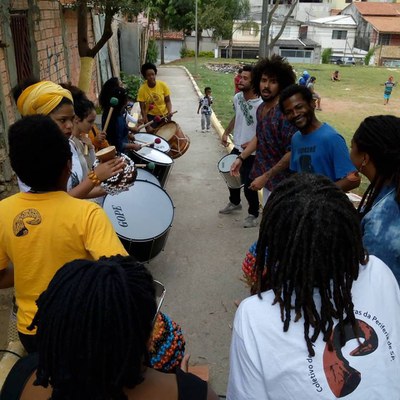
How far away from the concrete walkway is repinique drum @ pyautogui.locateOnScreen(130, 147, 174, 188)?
79 centimetres

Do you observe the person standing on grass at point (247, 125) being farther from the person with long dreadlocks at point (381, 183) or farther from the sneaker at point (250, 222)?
the person with long dreadlocks at point (381, 183)

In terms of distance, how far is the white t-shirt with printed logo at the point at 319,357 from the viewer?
1.34m

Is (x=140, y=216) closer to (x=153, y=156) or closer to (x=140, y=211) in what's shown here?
(x=140, y=211)

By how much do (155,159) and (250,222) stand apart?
141 cm

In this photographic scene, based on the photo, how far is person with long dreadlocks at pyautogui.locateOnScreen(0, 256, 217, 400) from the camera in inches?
46.2

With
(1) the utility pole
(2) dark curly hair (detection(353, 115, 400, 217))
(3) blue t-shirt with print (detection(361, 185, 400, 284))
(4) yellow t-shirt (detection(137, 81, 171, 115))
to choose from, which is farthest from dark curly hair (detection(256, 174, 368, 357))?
(1) the utility pole

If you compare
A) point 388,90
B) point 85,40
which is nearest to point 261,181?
point 85,40

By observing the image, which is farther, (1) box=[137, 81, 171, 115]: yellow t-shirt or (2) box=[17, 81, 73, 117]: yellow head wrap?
(1) box=[137, 81, 171, 115]: yellow t-shirt

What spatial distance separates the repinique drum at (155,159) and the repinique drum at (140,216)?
98cm

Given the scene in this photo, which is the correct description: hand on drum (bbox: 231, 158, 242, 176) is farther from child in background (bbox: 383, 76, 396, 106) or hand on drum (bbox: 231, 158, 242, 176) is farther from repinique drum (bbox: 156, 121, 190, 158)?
child in background (bbox: 383, 76, 396, 106)

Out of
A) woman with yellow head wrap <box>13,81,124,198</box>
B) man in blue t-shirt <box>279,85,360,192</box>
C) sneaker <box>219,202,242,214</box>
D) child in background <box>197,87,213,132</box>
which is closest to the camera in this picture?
woman with yellow head wrap <box>13,81,124,198</box>

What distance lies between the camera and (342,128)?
14.3 meters

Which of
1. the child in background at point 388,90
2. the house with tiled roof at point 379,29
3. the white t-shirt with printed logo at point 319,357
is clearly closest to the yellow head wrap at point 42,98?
the white t-shirt with printed logo at point 319,357

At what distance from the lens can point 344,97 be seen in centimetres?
2208
